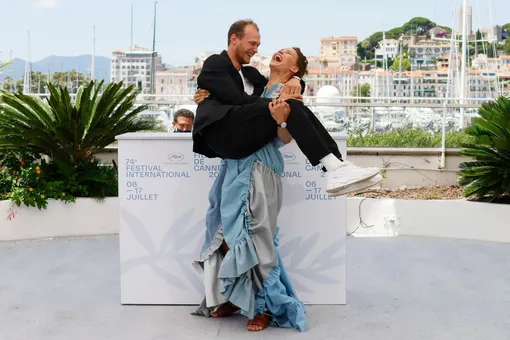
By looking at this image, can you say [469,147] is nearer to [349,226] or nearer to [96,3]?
[349,226]

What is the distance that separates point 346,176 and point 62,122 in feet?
14.2

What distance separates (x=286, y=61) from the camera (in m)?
4.27

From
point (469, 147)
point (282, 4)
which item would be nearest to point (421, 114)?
point (469, 147)

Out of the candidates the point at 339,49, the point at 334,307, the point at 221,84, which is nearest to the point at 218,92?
the point at 221,84

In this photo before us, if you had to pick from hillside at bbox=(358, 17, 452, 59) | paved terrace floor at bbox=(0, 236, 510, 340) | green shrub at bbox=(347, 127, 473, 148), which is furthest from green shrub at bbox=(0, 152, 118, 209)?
hillside at bbox=(358, 17, 452, 59)

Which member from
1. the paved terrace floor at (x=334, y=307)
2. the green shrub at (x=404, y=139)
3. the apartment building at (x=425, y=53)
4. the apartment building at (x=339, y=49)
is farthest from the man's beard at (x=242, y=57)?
the apartment building at (x=425, y=53)

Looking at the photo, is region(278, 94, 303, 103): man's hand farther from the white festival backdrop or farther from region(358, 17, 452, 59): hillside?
region(358, 17, 452, 59): hillside

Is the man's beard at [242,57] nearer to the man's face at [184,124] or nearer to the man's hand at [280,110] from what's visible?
the man's hand at [280,110]

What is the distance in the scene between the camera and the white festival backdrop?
483cm

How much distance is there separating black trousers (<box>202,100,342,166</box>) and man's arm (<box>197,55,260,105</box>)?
0.26 feet

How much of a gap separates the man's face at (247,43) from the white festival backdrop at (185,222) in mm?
739

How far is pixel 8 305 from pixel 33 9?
86.9 meters

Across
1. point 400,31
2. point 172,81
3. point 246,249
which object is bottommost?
point 246,249

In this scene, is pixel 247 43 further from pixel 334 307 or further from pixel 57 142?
pixel 57 142
